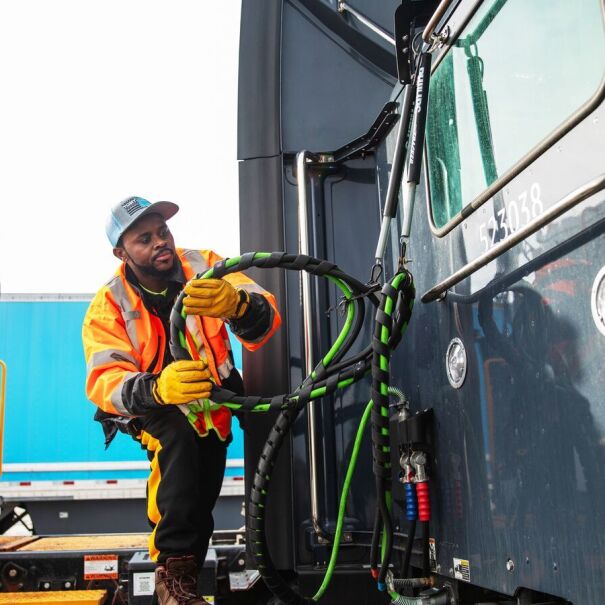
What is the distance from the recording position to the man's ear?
342cm

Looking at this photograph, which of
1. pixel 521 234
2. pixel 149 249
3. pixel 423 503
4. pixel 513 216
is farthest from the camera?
pixel 149 249

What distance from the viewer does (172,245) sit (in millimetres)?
3404

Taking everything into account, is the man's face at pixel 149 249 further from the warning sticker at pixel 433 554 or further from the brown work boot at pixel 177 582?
the warning sticker at pixel 433 554

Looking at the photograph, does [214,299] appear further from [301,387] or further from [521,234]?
[521,234]

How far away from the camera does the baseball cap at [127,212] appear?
3328 mm

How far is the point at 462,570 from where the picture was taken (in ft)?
6.96

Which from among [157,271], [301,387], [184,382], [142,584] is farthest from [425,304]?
[142,584]

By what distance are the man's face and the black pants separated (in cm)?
65

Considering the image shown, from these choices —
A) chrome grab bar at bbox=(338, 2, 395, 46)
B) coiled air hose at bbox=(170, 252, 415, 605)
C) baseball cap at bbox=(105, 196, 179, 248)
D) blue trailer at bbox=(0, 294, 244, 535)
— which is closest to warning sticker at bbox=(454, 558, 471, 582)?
coiled air hose at bbox=(170, 252, 415, 605)

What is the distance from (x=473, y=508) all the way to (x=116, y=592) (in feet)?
8.80

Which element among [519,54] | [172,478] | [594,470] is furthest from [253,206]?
[594,470]

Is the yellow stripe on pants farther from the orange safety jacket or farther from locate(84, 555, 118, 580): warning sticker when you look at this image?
locate(84, 555, 118, 580): warning sticker

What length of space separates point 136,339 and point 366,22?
69.2 inches

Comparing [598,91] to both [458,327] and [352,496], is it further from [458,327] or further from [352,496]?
[352,496]
